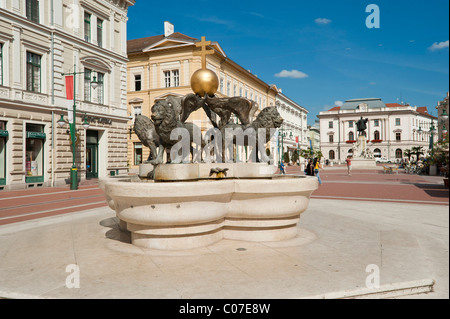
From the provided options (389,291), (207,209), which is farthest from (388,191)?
(389,291)

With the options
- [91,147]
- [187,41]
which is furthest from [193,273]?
[187,41]

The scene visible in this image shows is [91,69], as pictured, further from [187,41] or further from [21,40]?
[187,41]

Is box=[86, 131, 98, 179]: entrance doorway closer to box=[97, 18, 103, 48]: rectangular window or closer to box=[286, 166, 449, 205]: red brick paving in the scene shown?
box=[97, 18, 103, 48]: rectangular window

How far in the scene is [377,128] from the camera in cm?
9225

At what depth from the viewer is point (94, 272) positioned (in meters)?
4.25

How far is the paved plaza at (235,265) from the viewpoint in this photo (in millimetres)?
3576

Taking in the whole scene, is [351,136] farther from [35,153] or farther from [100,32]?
[35,153]

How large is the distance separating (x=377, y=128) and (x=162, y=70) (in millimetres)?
73172

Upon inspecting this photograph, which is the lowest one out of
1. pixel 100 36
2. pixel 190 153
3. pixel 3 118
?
pixel 190 153

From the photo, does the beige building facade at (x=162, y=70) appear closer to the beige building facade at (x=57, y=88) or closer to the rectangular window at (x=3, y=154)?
the beige building facade at (x=57, y=88)

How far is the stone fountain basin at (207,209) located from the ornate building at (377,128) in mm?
92911

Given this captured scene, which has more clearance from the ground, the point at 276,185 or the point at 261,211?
the point at 276,185

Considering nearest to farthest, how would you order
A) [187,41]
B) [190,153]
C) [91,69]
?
1. [190,153]
2. [91,69]
3. [187,41]
